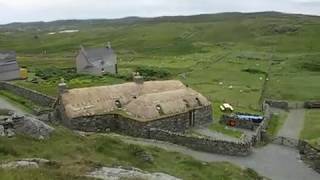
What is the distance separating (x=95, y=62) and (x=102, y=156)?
71.4 metres

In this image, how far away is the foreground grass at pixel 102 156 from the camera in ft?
89.5

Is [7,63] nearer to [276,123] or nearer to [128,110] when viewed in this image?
[128,110]

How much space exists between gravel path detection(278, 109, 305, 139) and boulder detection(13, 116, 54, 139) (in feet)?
90.4

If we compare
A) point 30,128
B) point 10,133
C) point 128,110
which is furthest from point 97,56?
point 10,133

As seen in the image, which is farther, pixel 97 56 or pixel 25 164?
pixel 97 56

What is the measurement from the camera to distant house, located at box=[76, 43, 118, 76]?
10038cm

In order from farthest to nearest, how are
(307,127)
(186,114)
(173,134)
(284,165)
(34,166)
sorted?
(307,127) → (186,114) → (173,134) → (284,165) → (34,166)

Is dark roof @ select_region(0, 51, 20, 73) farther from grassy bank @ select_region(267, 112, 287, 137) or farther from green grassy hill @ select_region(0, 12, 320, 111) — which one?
grassy bank @ select_region(267, 112, 287, 137)

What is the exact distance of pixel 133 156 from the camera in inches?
1278

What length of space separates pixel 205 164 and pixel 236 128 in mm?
17512

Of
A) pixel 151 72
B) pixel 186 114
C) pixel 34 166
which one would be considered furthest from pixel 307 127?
pixel 151 72

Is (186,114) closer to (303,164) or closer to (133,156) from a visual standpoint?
(303,164)

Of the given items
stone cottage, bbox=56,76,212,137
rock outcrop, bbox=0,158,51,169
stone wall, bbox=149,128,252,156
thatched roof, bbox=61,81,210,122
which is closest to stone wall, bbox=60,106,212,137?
stone cottage, bbox=56,76,212,137

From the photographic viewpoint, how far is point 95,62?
101 metres
